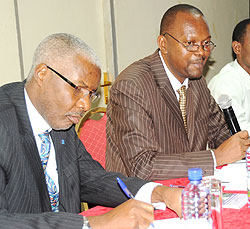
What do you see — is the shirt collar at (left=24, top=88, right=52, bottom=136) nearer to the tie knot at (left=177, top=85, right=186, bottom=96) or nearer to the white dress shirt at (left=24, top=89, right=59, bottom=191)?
the white dress shirt at (left=24, top=89, right=59, bottom=191)

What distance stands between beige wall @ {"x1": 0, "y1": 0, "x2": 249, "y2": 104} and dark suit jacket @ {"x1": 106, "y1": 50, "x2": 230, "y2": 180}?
0.99 m

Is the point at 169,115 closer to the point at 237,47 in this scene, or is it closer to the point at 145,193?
the point at 145,193

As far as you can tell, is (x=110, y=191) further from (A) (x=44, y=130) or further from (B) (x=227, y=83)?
(B) (x=227, y=83)

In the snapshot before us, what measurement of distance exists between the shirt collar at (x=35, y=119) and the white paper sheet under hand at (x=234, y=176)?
823 mm

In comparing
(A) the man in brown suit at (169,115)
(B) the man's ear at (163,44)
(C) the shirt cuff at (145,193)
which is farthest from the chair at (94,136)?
(C) the shirt cuff at (145,193)

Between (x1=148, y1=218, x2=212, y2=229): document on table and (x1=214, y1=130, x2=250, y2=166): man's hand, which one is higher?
(x1=148, y1=218, x2=212, y2=229): document on table

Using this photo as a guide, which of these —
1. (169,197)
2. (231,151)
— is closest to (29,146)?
(169,197)

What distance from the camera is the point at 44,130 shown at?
1921 mm

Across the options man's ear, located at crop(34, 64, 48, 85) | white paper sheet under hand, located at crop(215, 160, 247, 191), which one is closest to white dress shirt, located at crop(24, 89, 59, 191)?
man's ear, located at crop(34, 64, 48, 85)

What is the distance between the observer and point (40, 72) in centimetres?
180

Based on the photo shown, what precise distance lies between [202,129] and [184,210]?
1.21 meters

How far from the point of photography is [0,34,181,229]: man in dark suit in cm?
171

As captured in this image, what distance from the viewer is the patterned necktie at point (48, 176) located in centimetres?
189

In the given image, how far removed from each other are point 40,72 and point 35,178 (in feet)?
1.40
